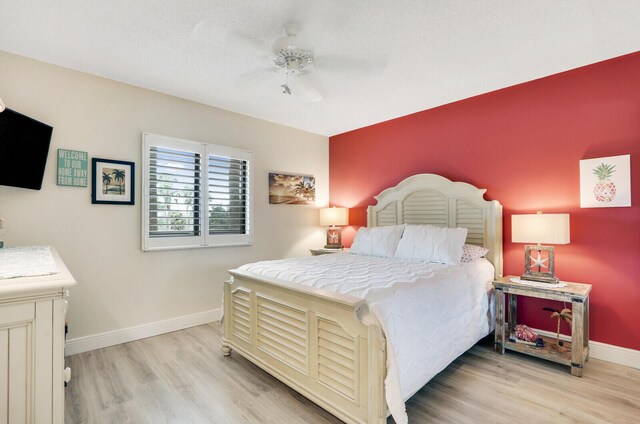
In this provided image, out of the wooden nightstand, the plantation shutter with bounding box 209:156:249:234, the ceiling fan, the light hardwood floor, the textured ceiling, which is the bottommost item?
the light hardwood floor

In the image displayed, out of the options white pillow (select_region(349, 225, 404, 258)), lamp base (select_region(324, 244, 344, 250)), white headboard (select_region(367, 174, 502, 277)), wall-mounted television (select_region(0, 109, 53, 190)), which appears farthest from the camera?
lamp base (select_region(324, 244, 344, 250))

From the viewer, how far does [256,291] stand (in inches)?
99.5

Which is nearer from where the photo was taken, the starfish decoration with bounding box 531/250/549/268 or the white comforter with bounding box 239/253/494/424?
the white comforter with bounding box 239/253/494/424

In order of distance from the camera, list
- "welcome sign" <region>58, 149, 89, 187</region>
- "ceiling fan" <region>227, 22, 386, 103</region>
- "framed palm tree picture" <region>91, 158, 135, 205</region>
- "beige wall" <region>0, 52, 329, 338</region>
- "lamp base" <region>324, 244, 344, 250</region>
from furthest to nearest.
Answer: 1. "lamp base" <region>324, 244, 344, 250</region>
2. "framed palm tree picture" <region>91, 158, 135, 205</region>
3. "welcome sign" <region>58, 149, 89, 187</region>
4. "beige wall" <region>0, 52, 329, 338</region>
5. "ceiling fan" <region>227, 22, 386, 103</region>

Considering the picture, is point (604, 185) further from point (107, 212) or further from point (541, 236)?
point (107, 212)

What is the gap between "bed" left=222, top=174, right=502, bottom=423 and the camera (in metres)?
1.72

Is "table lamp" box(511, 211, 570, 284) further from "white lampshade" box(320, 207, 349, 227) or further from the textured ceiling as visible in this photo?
"white lampshade" box(320, 207, 349, 227)

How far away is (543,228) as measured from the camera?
105 inches

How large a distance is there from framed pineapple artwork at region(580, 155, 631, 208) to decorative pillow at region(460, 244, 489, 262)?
0.90 meters

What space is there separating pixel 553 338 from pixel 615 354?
422 millimetres

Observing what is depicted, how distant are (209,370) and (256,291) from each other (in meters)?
0.76

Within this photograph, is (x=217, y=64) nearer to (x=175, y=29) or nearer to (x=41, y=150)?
(x=175, y=29)

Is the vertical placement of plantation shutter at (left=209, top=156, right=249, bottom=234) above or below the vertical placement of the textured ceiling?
below

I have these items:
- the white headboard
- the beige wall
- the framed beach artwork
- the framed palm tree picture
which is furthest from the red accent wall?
the framed palm tree picture
